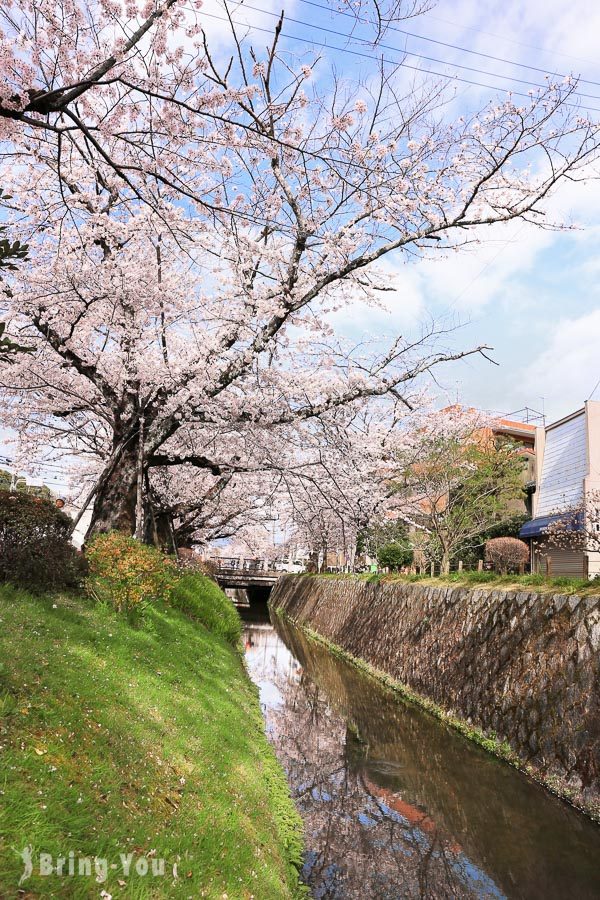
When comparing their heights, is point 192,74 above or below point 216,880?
above

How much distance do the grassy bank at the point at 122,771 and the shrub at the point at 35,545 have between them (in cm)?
37

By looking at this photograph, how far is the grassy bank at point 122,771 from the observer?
9.95ft

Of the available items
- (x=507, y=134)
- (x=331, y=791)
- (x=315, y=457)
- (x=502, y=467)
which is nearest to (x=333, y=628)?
(x=502, y=467)

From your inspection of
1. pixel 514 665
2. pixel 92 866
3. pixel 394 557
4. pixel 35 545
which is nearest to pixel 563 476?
pixel 394 557

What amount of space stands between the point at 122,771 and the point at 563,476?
22947 mm

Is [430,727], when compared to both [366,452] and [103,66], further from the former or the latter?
[103,66]

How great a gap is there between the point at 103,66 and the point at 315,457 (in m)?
10.6

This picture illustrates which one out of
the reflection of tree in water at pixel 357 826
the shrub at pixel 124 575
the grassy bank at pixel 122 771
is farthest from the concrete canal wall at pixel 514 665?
the shrub at pixel 124 575

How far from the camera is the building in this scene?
21344 millimetres

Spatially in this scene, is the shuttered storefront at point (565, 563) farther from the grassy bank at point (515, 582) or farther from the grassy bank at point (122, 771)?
the grassy bank at point (122, 771)

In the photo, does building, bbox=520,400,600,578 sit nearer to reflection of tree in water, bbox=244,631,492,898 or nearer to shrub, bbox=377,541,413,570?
shrub, bbox=377,541,413,570

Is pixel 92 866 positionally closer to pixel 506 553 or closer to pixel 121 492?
pixel 121 492

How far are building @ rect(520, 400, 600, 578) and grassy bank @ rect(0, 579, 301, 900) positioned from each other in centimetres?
1650

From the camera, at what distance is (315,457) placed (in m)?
14.9
